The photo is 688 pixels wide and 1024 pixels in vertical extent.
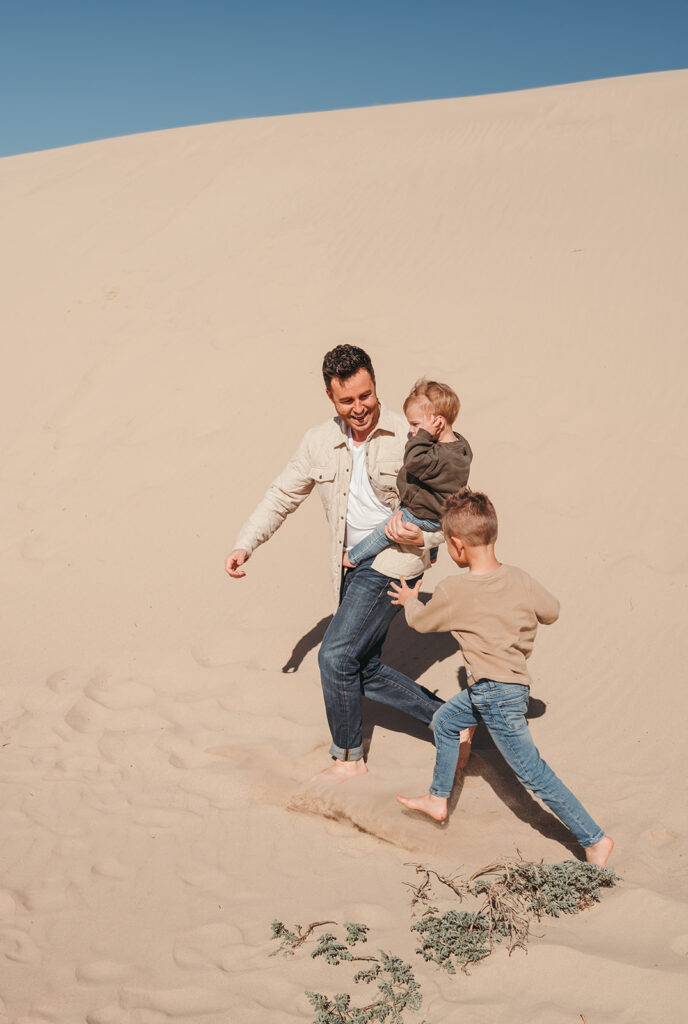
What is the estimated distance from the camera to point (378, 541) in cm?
398

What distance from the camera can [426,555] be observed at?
393cm

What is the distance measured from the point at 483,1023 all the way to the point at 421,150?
1373 centimetres

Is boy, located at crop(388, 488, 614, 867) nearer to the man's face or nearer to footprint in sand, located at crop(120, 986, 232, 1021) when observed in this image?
the man's face

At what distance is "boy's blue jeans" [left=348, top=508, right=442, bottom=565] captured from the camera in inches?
150

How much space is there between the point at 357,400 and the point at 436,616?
1.12 metres

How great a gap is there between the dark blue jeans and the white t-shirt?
197 mm

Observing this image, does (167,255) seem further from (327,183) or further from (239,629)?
(239,629)

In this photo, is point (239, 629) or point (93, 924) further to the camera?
point (239, 629)

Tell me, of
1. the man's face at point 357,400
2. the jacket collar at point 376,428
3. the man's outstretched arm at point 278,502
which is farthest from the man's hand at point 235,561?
the man's face at point 357,400

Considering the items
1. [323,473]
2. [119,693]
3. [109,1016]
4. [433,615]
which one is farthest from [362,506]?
[109,1016]

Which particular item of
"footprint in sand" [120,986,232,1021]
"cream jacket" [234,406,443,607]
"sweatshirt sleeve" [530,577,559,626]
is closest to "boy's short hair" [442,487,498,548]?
"sweatshirt sleeve" [530,577,559,626]

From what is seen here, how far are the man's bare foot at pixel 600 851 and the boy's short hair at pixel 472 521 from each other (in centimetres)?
125

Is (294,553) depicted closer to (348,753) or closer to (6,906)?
(348,753)

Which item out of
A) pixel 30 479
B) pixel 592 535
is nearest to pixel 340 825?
Result: pixel 592 535
